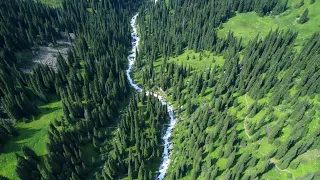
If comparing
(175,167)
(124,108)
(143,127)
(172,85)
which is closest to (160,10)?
(172,85)

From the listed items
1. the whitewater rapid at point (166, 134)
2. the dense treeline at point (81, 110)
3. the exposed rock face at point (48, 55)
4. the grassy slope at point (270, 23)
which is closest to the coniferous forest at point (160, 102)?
the dense treeline at point (81, 110)

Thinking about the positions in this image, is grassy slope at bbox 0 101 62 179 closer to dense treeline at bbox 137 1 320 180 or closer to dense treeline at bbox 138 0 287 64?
dense treeline at bbox 137 1 320 180

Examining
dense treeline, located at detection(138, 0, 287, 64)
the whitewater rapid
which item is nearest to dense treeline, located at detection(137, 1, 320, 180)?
dense treeline, located at detection(138, 0, 287, 64)

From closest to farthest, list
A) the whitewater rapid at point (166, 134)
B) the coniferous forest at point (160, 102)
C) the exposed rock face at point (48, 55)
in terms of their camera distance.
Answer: the coniferous forest at point (160, 102)
the whitewater rapid at point (166, 134)
the exposed rock face at point (48, 55)

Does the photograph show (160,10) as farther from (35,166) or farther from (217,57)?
(35,166)

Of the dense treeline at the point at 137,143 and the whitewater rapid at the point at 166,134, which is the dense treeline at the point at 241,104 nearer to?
the whitewater rapid at the point at 166,134

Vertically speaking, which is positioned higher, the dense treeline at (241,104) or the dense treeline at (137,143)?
the dense treeline at (241,104)
